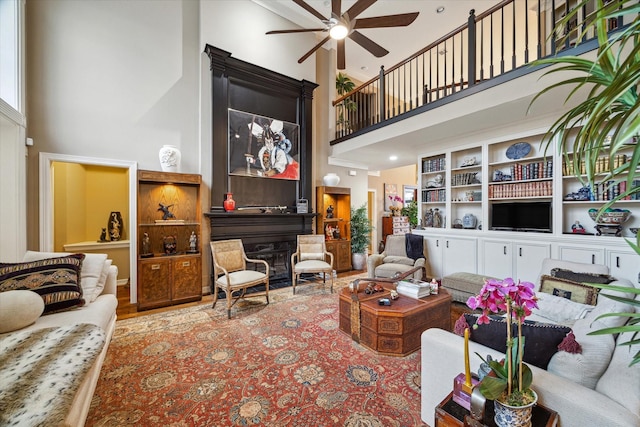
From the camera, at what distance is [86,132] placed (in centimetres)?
345

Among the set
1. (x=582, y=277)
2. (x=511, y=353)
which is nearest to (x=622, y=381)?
(x=511, y=353)

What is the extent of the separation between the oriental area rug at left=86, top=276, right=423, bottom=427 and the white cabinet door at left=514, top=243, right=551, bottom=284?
2.56 m

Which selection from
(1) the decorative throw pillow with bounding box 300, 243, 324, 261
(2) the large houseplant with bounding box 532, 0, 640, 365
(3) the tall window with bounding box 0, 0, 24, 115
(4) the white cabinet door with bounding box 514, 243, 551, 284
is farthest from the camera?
(1) the decorative throw pillow with bounding box 300, 243, 324, 261

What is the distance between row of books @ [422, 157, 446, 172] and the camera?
4.90 m

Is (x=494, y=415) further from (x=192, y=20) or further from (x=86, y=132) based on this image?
(x=192, y=20)

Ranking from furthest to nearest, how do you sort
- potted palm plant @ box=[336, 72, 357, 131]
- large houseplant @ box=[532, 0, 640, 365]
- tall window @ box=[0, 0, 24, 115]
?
potted palm plant @ box=[336, 72, 357, 131]
tall window @ box=[0, 0, 24, 115]
large houseplant @ box=[532, 0, 640, 365]

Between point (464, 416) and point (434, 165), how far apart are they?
15.2ft

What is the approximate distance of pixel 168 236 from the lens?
4.05 meters

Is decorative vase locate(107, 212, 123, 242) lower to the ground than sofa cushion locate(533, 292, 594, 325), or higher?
higher

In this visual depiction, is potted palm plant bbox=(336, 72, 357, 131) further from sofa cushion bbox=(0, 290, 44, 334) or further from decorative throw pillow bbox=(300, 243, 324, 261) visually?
sofa cushion bbox=(0, 290, 44, 334)

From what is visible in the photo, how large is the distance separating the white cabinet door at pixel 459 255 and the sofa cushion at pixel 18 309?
509 centimetres

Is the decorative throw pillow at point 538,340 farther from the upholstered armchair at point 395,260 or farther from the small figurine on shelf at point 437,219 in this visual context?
the small figurine on shelf at point 437,219

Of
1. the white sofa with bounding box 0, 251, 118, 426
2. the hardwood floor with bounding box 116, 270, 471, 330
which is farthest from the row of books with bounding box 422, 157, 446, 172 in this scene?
the white sofa with bounding box 0, 251, 118, 426

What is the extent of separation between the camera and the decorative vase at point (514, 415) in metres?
0.97
